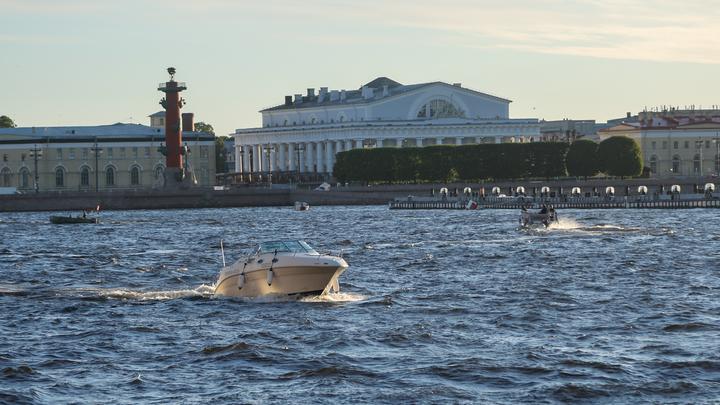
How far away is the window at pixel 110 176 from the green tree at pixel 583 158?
175 feet

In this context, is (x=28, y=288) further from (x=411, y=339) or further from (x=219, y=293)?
(x=411, y=339)

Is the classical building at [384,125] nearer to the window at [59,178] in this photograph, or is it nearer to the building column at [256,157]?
the building column at [256,157]

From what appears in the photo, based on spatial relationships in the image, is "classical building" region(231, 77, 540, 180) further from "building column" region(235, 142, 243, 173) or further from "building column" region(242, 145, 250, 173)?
"building column" region(235, 142, 243, 173)

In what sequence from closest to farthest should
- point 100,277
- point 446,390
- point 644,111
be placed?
point 446,390 → point 100,277 → point 644,111

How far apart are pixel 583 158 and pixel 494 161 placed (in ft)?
33.2

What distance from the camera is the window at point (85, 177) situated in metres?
128

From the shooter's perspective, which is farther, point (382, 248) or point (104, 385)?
point (382, 248)

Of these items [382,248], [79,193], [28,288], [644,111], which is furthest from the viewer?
[644,111]

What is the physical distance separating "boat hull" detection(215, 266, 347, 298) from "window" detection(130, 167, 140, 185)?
105 metres

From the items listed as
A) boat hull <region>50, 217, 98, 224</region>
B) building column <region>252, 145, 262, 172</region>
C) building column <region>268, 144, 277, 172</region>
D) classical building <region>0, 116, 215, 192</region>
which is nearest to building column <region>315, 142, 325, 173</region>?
building column <region>268, 144, 277, 172</region>

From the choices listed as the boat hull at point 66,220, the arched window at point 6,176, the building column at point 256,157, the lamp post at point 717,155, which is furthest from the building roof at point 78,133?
the lamp post at point 717,155

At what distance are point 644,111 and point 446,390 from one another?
154 metres

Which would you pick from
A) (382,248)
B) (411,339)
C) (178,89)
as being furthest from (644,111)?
(411,339)

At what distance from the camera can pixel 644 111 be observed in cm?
16500
